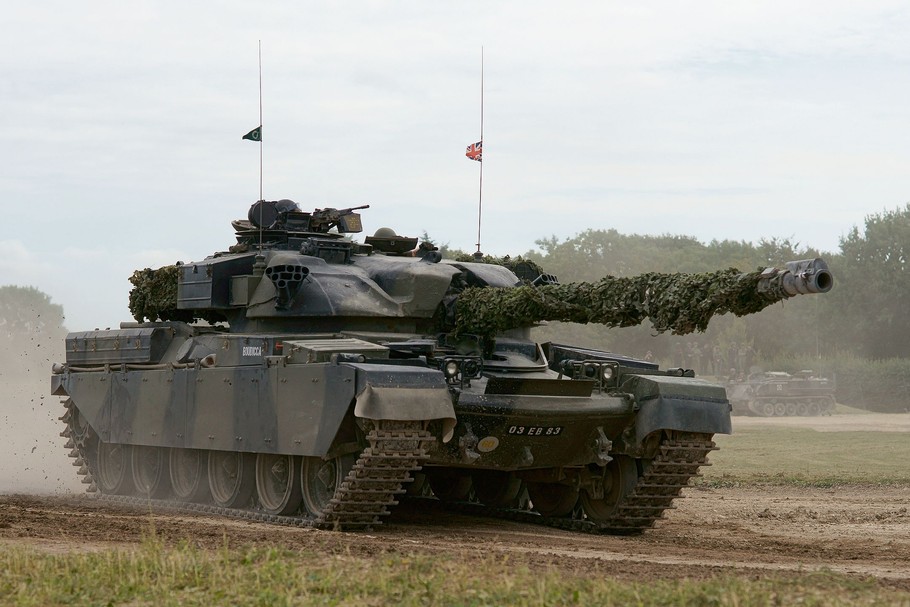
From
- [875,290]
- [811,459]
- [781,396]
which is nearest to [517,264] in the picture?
[811,459]

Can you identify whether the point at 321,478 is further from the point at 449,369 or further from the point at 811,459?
the point at 811,459

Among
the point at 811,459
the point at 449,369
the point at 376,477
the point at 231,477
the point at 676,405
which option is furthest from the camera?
the point at 811,459

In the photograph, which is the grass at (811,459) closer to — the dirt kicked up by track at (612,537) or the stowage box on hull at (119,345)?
the dirt kicked up by track at (612,537)

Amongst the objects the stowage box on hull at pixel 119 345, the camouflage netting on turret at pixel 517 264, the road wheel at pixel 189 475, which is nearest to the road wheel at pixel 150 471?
the road wheel at pixel 189 475

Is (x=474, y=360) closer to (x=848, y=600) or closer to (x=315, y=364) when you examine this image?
(x=315, y=364)

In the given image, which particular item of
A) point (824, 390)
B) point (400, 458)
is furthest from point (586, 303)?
point (824, 390)

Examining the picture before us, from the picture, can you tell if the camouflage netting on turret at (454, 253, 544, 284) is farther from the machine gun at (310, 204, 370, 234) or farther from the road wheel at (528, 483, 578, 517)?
the road wheel at (528, 483, 578, 517)

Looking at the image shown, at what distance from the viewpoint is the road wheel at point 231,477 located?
15.4 m

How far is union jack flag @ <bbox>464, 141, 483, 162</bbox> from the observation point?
60.7 ft

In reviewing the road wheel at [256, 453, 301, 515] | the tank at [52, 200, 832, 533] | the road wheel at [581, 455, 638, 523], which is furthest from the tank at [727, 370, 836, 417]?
the road wheel at [256, 453, 301, 515]

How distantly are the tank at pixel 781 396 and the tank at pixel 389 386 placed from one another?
34807 mm

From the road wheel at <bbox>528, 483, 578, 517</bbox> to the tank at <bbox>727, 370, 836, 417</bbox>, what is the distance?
35.4m

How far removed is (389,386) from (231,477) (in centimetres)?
411

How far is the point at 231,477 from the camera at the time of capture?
15.9m
